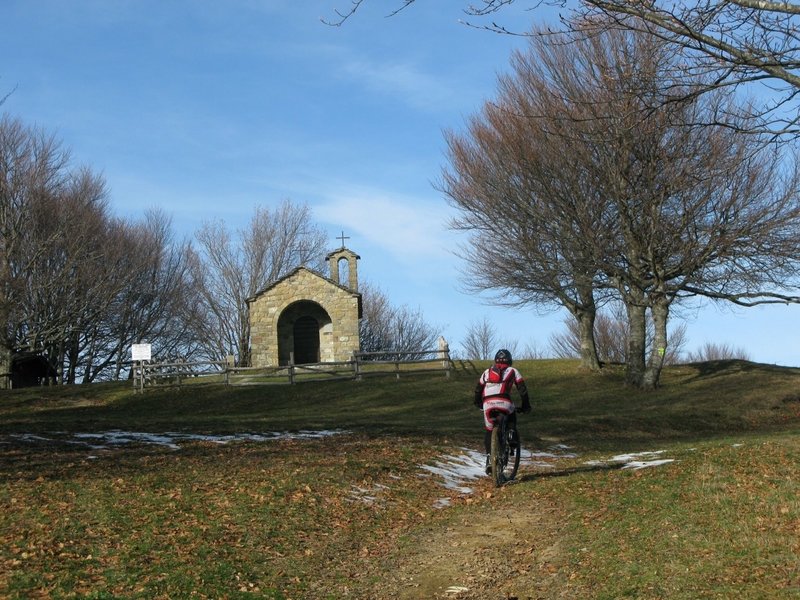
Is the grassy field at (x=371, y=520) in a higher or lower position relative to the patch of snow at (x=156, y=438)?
lower

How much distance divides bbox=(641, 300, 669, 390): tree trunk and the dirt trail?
884 inches

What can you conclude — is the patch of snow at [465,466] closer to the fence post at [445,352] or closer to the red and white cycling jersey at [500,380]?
the red and white cycling jersey at [500,380]

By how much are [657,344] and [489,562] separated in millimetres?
25097

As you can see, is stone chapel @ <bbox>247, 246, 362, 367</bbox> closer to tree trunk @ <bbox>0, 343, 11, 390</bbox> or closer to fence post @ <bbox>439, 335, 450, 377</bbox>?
fence post @ <bbox>439, 335, 450, 377</bbox>

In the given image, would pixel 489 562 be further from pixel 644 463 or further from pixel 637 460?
pixel 637 460

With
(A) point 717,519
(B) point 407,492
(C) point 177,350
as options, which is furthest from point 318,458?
(C) point 177,350

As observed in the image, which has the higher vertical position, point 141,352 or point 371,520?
point 141,352

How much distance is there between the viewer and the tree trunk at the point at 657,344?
Result: 106 feet

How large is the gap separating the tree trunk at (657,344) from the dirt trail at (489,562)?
2246 centimetres

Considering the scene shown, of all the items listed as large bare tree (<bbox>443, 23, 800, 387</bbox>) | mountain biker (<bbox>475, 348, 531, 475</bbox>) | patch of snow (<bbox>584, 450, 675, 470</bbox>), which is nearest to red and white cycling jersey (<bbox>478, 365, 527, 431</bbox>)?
mountain biker (<bbox>475, 348, 531, 475</bbox>)

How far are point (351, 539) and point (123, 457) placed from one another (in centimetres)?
567

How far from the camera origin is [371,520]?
1119 cm

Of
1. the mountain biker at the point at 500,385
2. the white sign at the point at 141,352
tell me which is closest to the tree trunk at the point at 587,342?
the white sign at the point at 141,352

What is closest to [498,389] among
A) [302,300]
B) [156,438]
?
[156,438]
